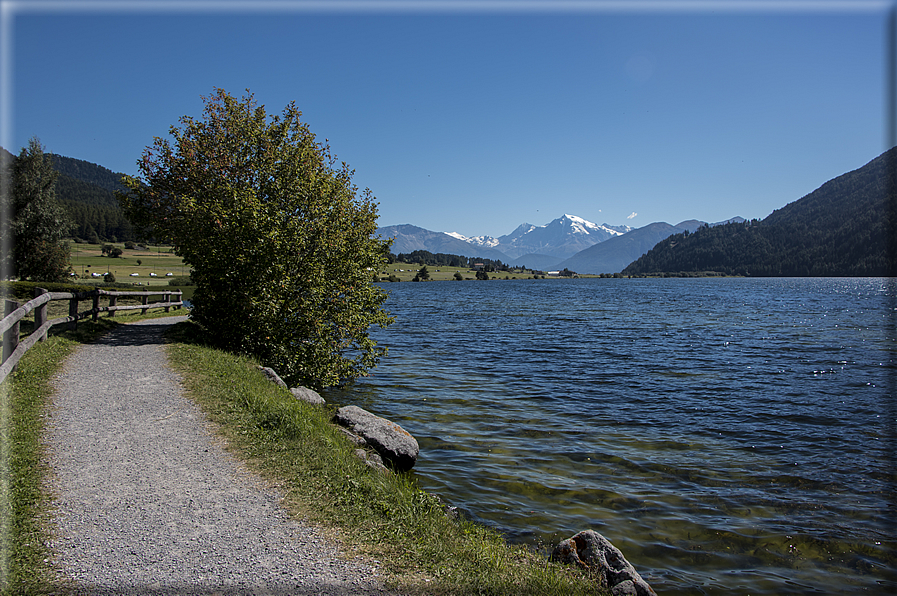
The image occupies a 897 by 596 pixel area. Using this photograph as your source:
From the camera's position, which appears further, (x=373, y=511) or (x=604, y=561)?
(x=604, y=561)

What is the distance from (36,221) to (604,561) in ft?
197

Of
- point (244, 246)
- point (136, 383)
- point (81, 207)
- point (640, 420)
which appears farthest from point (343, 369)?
point (81, 207)

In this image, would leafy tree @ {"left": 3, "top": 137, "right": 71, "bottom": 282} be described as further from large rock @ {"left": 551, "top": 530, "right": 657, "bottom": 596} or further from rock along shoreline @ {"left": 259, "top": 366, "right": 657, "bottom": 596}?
large rock @ {"left": 551, "top": 530, "right": 657, "bottom": 596}

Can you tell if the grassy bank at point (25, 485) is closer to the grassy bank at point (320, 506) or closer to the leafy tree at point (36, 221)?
the grassy bank at point (320, 506)

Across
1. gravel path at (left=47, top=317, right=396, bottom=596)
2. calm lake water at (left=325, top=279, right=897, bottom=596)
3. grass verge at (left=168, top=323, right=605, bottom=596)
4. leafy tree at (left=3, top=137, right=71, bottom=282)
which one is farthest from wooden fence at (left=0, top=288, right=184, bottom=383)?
leafy tree at (left=3, top=137, right=71, bottom=282)

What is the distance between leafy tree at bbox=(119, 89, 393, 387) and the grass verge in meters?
7.54

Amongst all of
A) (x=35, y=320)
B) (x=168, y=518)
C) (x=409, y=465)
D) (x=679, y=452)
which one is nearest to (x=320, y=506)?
(x=168, y=518)

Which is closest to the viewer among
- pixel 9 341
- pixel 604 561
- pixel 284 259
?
pixel 604 561

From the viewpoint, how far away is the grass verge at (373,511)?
5.98 m

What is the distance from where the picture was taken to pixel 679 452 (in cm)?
1437

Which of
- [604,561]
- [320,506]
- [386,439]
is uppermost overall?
[320,506]

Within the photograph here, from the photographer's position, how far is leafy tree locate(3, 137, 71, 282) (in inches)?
1823

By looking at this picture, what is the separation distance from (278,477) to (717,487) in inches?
408

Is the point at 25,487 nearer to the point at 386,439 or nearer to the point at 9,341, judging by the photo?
the point at 9,341
